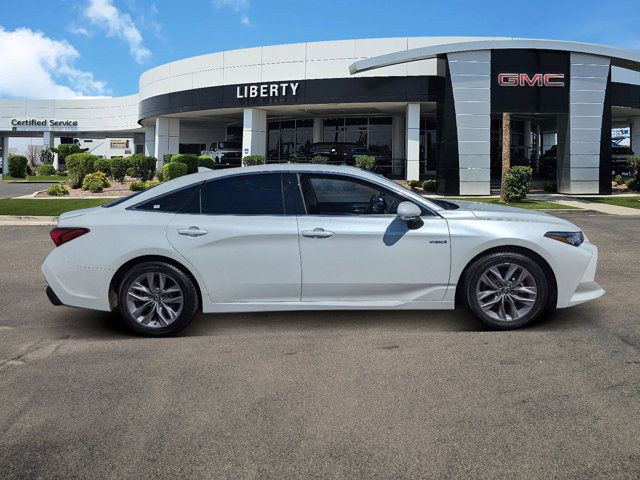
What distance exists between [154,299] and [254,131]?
1187 inches

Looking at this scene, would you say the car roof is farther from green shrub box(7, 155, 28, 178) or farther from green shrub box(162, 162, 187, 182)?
green shrub box(7, 155, 28, 178)

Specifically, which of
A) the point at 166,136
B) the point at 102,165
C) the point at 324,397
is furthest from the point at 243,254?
the point at 166,136

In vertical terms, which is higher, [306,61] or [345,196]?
[306,61]

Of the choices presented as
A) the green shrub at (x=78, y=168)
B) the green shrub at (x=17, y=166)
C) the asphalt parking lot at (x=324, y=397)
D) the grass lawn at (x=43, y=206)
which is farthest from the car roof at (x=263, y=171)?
the green shrub at (x=17, y=166)

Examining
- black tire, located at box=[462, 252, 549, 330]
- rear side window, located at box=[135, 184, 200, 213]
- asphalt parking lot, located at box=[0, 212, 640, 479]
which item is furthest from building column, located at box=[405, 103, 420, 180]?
rear side window, located at box=[135, 184, 200, 213]

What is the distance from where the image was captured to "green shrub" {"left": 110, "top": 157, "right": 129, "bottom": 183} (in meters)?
28.8

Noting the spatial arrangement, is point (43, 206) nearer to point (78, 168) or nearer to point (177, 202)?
point (78, 168)

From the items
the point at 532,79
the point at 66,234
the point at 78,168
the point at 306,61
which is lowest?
the point at 66,234

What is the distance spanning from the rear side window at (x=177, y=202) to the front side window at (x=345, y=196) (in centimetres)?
98

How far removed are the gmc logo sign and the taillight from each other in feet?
78.3

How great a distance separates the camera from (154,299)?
197 inches

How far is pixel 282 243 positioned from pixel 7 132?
243 feet

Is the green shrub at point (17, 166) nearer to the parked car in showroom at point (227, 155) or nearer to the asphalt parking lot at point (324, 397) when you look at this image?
the parked car in showroom at point (227, 155)

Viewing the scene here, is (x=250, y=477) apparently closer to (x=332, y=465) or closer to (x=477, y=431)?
(x=332, y=465)
